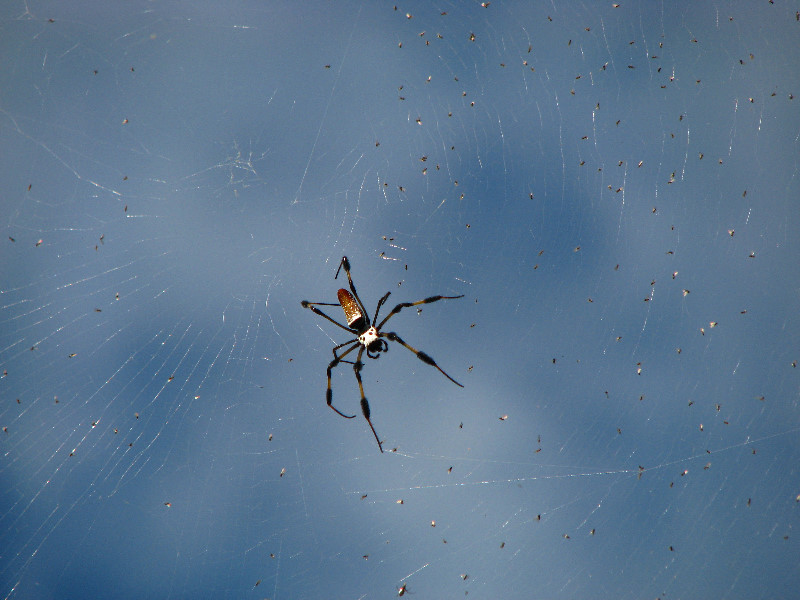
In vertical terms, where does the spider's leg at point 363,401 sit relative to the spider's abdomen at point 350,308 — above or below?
below

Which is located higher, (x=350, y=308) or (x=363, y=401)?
(x=350, y=308)

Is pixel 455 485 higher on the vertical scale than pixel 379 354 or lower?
lower

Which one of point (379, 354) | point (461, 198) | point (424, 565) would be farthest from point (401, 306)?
point (424, 565)

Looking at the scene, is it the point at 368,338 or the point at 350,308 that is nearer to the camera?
the point at 350,308

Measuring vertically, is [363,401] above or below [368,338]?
below

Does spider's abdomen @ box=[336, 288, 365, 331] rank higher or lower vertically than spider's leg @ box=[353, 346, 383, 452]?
higher

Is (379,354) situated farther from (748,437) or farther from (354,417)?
(748,437)

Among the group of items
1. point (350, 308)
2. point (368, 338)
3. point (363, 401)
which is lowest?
point (363, 401)

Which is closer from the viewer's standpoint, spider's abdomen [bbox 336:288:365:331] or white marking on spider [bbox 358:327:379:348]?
spider's abdomen [bbox 336:288:365:331]
